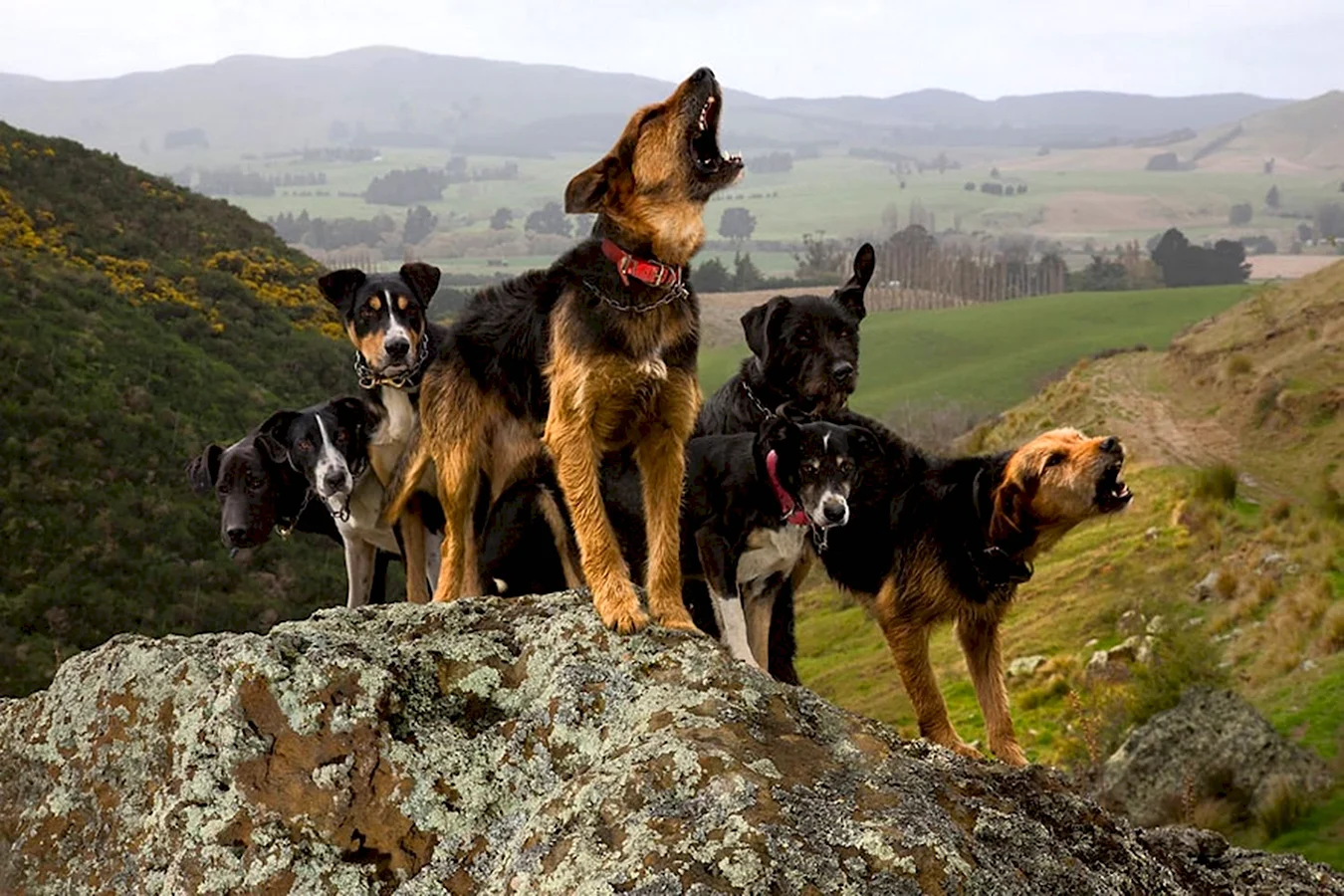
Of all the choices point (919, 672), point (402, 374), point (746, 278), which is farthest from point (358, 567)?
point (746, 278)

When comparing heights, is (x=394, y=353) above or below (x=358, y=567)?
above

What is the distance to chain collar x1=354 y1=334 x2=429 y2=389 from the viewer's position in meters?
7.08

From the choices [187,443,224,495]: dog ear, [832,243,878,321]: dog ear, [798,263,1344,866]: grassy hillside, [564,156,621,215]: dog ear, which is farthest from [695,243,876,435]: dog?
[798,263,1344,866]: grassy hillside

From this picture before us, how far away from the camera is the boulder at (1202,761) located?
12719 millimetres

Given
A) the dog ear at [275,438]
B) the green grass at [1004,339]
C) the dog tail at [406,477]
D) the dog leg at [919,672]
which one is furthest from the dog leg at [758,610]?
the green grass at [1004,339]

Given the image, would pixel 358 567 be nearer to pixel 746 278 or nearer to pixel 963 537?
pixel 963 537

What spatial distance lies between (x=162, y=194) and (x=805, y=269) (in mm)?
92034

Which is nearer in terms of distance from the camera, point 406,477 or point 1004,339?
point 406,477

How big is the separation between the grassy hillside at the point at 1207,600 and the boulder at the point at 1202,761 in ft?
1.07

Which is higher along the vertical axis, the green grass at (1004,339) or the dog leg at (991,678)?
the dog leg at (991,678)

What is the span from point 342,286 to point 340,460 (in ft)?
3.41

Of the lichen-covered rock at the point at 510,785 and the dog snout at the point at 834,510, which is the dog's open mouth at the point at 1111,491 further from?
the lichen-covered rock at the point at 510,785

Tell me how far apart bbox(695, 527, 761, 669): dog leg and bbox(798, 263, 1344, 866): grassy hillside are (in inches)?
250

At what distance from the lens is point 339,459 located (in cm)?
699
